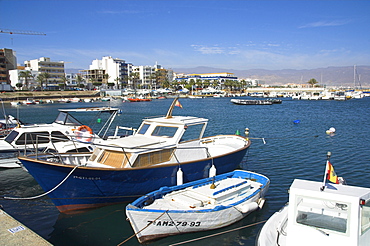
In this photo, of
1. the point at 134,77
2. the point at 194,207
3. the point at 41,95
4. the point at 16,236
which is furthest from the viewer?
the point at 134,77

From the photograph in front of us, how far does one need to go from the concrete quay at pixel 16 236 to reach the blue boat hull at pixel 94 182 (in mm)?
2813

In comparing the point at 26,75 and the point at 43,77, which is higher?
the point at 26,75

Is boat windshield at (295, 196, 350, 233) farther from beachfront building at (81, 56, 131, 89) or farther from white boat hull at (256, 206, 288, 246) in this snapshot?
beachfront building at (81, 56, 131, 89)

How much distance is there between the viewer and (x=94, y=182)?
1215 centimetres

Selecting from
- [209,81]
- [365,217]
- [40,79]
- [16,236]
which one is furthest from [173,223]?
[209,81]

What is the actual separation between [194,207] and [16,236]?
5.79 metres

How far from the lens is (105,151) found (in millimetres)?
13625

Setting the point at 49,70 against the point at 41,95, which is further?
the point at 49,70

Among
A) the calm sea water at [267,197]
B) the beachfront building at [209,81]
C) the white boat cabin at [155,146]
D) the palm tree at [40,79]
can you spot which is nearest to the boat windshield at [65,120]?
the calm sea water at [267,197]

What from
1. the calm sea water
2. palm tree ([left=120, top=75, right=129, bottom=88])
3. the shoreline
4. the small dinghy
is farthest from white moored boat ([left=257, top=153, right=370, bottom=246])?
palm tree ([left=120, top=75, right=129, bottom=88])

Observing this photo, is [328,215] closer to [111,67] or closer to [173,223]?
[173,223]

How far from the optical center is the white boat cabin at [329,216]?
6.34 m

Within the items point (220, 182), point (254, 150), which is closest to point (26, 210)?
point (220, 182)

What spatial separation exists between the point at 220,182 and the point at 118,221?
15.7ft
